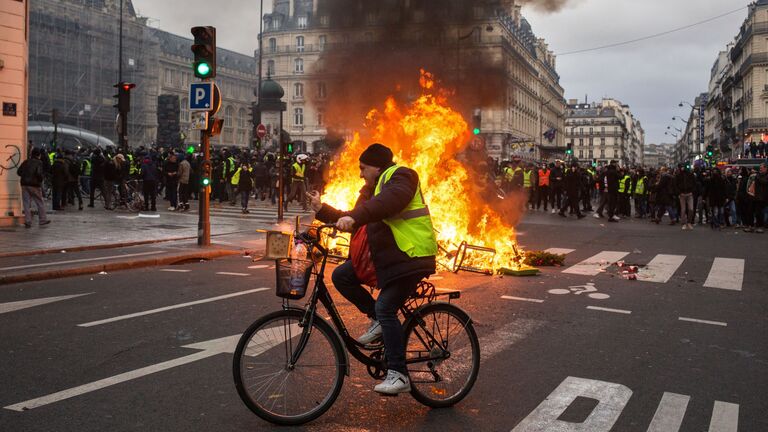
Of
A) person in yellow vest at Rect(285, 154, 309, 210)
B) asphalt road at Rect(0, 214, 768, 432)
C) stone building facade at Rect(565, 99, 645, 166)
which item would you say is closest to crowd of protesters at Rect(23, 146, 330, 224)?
person in yellow vest at Rect(285, 154, 309, 210)

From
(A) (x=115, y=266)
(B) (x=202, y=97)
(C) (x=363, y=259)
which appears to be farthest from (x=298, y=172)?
(C) (x=363, y=259)

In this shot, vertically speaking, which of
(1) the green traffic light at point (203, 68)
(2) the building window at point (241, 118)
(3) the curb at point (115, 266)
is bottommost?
(3) the curb at point (115, 266)

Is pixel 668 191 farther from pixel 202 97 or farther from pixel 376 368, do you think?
pixel 376 368

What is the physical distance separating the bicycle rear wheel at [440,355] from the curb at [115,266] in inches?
260

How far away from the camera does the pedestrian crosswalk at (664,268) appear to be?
9828mm

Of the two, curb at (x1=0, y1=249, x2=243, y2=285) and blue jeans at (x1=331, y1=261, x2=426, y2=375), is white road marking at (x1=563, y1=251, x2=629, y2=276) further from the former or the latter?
blue jeans at (x1=331, y1=261, x2=426, y2=375)

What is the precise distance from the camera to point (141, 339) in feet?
19.6

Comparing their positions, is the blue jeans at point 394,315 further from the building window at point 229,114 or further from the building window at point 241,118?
the building window at point 241,118

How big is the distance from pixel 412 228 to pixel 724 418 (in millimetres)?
2288

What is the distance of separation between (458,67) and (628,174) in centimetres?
1170

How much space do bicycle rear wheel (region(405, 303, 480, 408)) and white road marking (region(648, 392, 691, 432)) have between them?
115cm

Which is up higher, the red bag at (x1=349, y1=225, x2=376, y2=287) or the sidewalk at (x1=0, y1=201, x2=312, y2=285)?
the red bag at (x1=349, y1=225, x2=376, y2=287)

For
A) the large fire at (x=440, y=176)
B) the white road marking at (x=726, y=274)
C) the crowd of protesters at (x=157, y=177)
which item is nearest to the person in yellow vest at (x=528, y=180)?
the crowd of protesters at (x=157, y=177)

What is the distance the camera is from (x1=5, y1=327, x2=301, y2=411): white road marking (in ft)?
13.9
